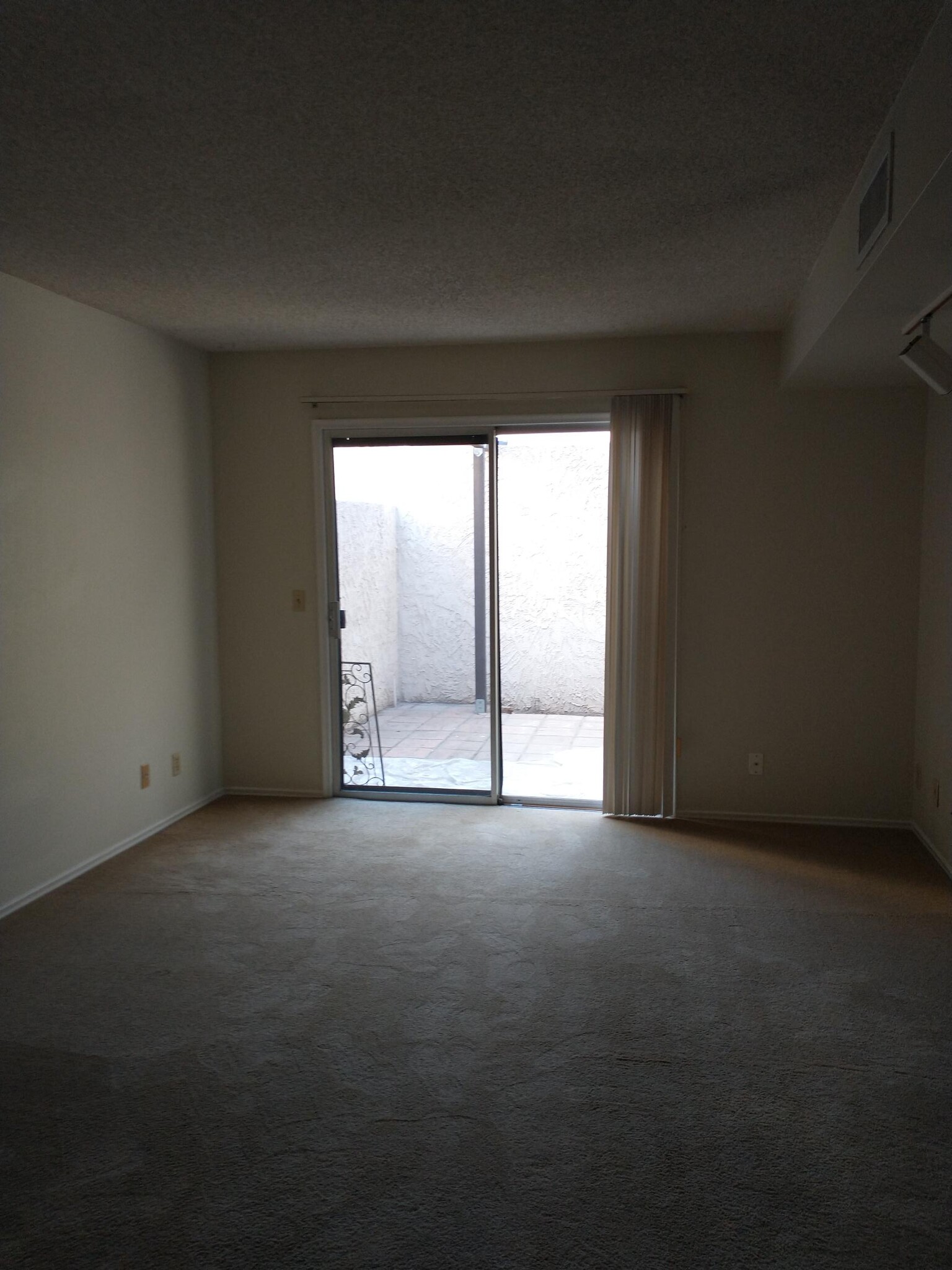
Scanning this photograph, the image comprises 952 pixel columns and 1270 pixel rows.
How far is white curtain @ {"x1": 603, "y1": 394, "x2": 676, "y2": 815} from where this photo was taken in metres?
4.25

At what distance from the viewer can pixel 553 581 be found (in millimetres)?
7137

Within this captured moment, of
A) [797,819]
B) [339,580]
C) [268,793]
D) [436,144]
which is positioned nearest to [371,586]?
[339,580]

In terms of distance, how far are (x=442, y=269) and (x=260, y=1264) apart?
309 centimetres

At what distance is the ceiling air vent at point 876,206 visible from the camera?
2047 mm

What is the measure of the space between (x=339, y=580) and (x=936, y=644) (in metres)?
3.04

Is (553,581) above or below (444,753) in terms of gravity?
above

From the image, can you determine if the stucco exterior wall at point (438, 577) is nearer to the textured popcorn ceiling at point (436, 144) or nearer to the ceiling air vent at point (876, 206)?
the textured popcorn ceiling at point (436, 144)

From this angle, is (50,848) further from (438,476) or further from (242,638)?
(438,476)

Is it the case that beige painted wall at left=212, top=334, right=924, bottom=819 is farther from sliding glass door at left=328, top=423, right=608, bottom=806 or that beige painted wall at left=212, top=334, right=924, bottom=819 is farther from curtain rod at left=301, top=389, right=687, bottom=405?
sliding glass door at left=328, top=423, right=608, bottom=806

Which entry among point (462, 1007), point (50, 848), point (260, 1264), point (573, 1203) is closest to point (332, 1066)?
point (462, 1007)

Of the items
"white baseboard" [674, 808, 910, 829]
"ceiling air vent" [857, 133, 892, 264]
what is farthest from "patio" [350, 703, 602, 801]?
"ceiling air vent" [857, 133, 892, 264]

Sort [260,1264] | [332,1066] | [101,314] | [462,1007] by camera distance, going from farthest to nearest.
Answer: [101,314] → [462,1007] → [332,1066] → [260,1264]

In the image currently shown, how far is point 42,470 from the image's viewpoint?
3.44 metres

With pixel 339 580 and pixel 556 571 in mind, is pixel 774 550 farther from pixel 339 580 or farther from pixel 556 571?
pixel 556 571
